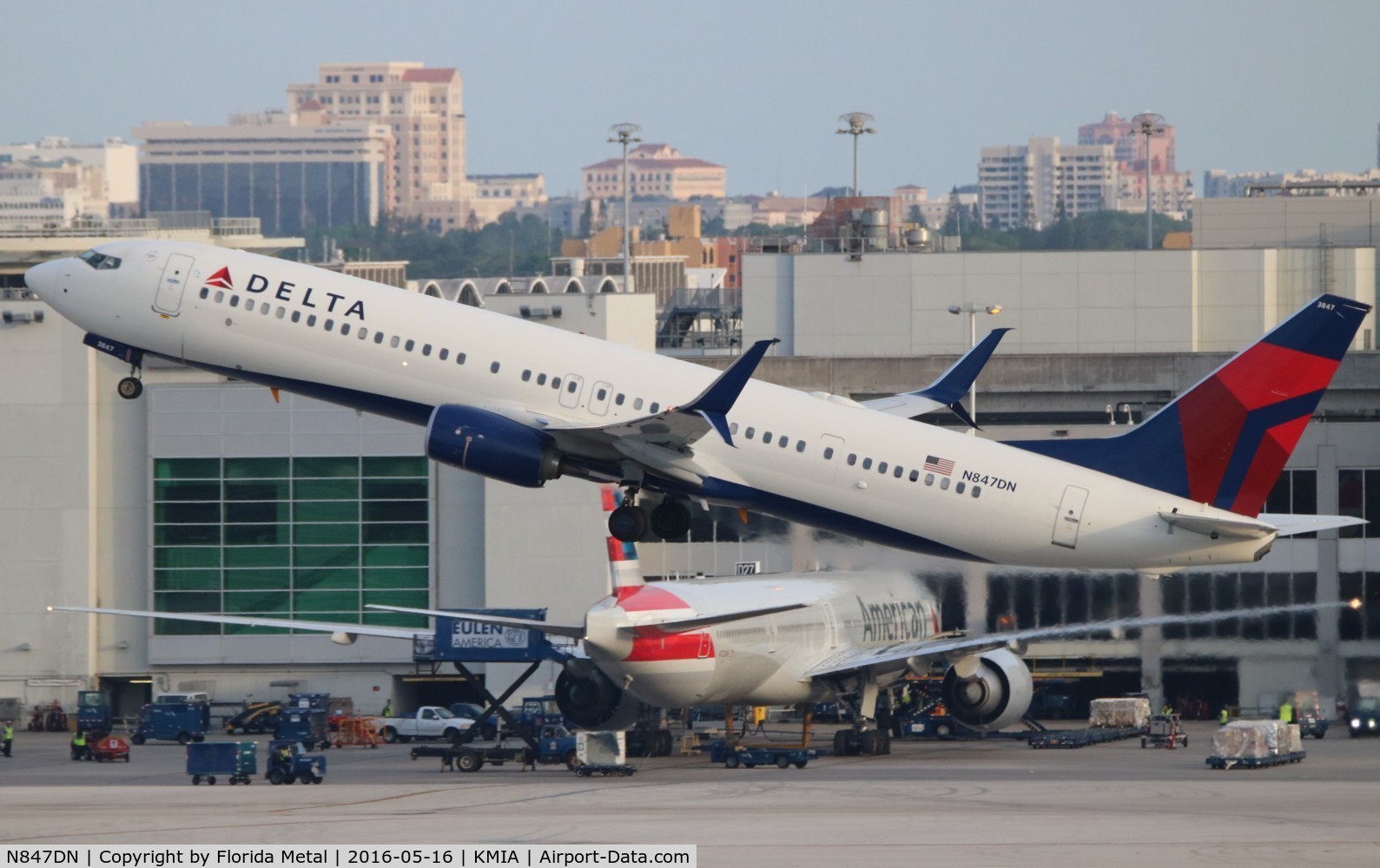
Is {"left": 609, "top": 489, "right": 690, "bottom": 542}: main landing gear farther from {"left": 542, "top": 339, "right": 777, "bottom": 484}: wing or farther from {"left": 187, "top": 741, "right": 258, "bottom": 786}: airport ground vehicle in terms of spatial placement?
{"left": 187, "top": 741, "right": 258, "bottom": 786}: airport ground vehicle

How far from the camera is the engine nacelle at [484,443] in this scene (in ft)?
190

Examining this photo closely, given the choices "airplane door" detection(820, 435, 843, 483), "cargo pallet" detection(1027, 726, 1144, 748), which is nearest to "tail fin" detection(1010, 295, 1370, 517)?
"airplane door" detection(820, 435, 843, 483)

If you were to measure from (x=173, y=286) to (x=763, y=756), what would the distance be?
96.1 ft

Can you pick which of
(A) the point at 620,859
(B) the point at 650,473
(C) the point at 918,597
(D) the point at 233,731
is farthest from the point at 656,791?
(D) the point at 233,731

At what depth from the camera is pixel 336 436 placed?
→ 11300cm

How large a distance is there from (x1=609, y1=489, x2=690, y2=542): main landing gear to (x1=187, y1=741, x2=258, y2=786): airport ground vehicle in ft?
66.8

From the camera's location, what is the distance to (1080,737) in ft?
283

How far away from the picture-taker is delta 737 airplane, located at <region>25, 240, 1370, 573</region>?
59469 mm

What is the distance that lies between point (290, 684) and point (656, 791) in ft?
171

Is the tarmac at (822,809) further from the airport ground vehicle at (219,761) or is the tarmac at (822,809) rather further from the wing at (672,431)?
the wing at (672,431)

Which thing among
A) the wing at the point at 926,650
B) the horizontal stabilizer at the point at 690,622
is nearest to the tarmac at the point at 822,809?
the wing at the point at 926,650

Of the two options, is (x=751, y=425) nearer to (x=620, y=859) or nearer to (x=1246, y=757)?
(x=620, y=859)

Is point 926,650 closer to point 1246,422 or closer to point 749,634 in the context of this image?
point 749,634

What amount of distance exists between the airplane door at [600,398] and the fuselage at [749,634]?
18.8 m
